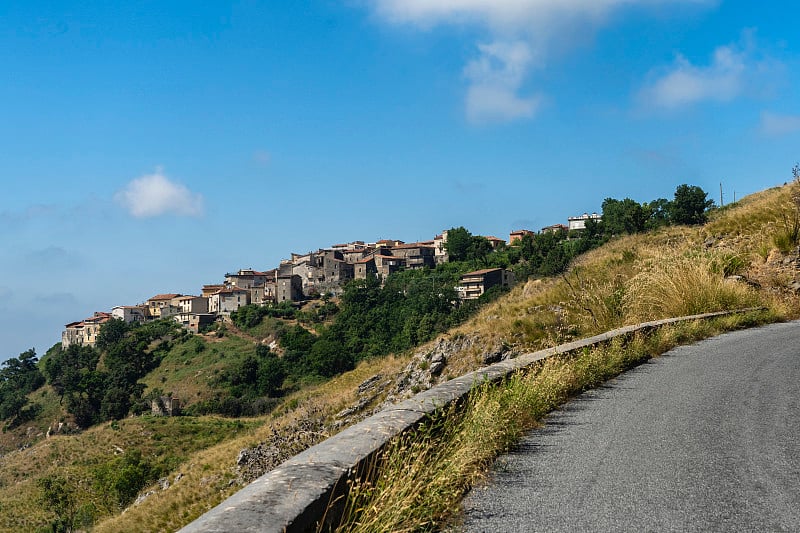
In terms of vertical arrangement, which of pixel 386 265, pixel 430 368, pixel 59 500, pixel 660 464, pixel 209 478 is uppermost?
pixel 386 265

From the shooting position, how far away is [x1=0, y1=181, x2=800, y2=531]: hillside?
1273 cm

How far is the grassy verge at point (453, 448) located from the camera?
9.34 ft

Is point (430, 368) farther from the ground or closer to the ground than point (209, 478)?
farther from the ground

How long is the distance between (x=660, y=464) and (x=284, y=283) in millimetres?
127245

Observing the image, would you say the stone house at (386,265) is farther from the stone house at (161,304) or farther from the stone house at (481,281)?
the stone house at (161,304)

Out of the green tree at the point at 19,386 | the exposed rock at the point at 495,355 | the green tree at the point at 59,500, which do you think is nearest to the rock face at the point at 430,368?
the exposed rock at the point at 495,355

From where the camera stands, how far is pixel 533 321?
20.1 metres

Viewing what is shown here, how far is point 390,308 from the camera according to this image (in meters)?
102

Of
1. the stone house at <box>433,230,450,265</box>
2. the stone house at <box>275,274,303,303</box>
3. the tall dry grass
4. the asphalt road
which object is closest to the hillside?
the tall dry grass

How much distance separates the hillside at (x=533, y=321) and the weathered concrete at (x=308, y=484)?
21.5 ft

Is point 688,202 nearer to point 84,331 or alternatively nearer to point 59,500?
point 59,500

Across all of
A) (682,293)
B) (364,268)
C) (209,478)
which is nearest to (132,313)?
(364,268)

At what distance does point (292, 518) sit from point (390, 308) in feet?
326

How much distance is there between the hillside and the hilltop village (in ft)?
246
